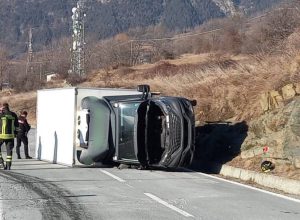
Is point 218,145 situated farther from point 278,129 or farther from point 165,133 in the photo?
point 165,133

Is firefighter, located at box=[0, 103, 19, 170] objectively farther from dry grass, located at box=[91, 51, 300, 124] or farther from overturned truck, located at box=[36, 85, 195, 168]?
dry grass, located at box=[91, 51, 300, 124]

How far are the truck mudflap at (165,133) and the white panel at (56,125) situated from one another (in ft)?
7.27

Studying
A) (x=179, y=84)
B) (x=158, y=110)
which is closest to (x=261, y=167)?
(x=158, y=110)

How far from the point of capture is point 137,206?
1017 cm

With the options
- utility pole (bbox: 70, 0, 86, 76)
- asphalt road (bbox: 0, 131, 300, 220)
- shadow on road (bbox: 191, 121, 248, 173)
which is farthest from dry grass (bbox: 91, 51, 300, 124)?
utility pole (bbox: 70, 0, 86, 76)

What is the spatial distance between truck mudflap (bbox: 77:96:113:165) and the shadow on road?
9.75 feet

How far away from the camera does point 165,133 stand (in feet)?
52.6

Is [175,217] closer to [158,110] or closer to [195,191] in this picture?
[195,191]

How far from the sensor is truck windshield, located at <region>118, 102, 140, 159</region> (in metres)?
15.9

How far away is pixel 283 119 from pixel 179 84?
13287mm

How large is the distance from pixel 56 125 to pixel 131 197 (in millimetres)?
7594

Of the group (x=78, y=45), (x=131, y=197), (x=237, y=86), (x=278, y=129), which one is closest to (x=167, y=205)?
(x=131, y=197)

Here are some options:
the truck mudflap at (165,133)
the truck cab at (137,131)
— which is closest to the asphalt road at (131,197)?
the truck mudflap at (165,133)

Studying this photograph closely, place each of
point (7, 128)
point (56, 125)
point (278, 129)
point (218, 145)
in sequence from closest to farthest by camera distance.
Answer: point (278, 129)
point (7, 128)
point (218, 145)
point (56, 125)
